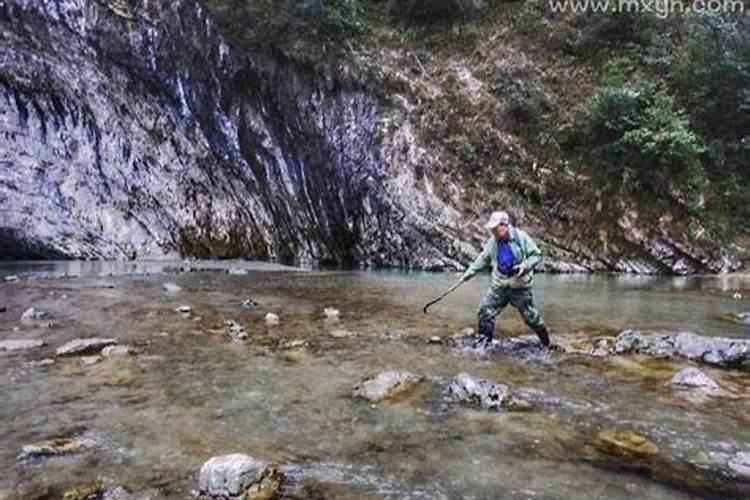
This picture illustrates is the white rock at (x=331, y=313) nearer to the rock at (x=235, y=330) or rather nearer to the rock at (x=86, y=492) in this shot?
the rock at (x=235, y=330)

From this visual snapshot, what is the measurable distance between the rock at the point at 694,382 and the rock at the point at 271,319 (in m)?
5.25

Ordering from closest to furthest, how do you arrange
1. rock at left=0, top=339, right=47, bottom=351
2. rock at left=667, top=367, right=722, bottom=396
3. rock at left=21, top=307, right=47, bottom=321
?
rock at left=667, top=367, right=722, bottom=396, rock at left=0, top=339, right=47, bottom=351, rock at left=21, top=307, right=47, bottom=321

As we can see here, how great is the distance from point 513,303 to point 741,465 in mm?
3998

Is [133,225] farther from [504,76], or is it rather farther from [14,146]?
[504,76]

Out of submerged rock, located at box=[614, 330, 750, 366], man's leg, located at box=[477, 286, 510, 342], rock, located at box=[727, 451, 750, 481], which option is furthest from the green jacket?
rock, located at box=[727, 451, 750, 481]

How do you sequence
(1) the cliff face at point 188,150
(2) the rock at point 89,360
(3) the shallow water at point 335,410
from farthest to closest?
(1) the cliff face at point 188,150 < (2) the rock at point 89,360 < (3) the shallow water at point 335,410

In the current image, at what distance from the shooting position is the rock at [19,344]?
6.89 meters

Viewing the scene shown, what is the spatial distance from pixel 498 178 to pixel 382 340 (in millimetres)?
14011

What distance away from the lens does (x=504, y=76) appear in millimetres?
22484

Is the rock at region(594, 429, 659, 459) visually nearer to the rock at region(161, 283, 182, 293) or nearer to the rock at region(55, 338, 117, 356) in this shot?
the rock at region(55, 338, 117, 356)

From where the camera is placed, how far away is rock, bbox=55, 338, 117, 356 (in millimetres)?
6742

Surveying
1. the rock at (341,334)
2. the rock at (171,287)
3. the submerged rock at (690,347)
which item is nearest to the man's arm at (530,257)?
the submerged rock at (690,347)

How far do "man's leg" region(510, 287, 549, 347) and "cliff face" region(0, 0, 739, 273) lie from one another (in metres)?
12.7

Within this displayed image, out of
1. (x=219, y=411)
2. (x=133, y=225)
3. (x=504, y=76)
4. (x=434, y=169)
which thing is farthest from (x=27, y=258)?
(x=219, y=411)
